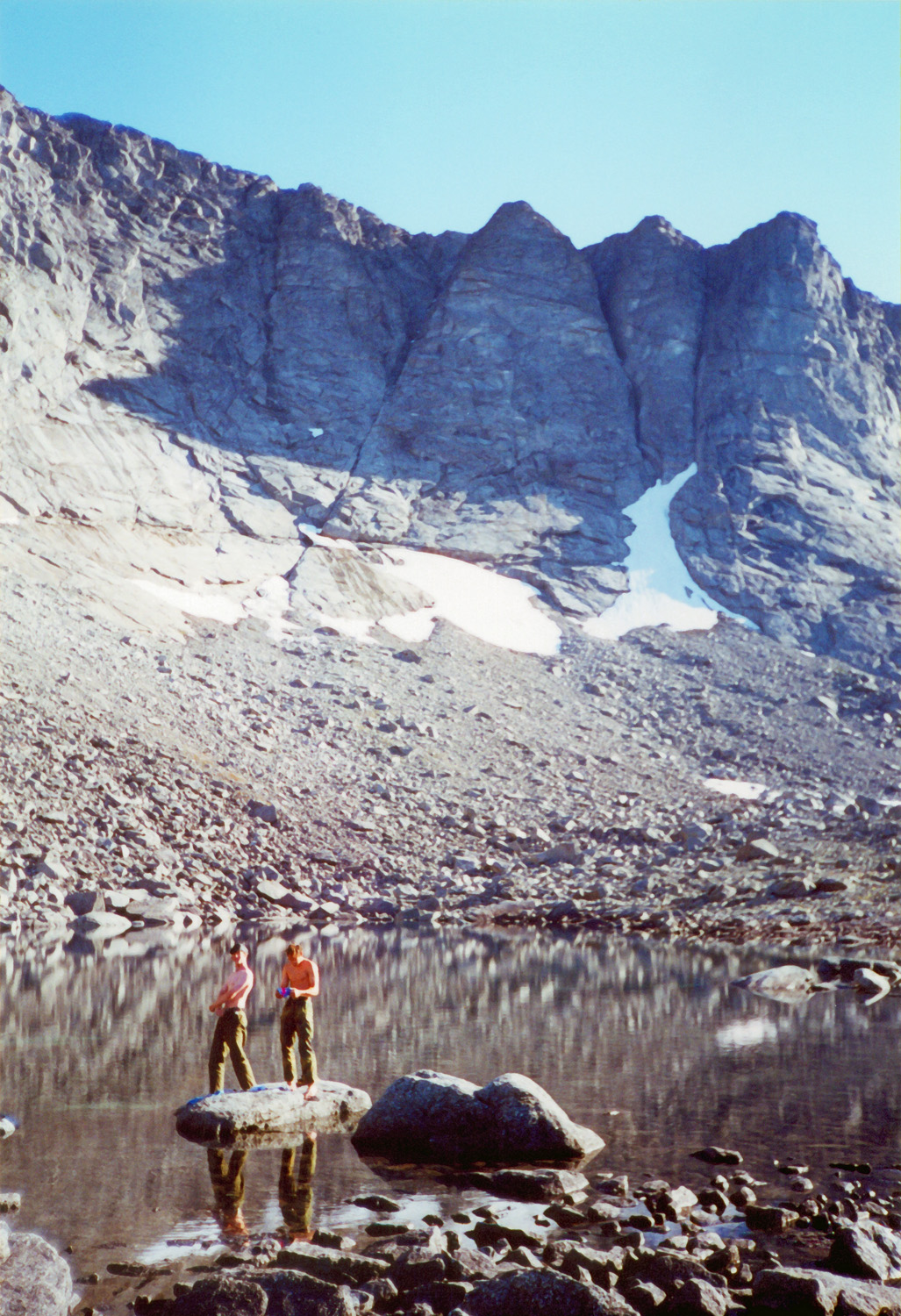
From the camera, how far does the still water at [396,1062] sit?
348 inches

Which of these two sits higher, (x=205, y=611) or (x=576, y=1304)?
(x=205, y=611)

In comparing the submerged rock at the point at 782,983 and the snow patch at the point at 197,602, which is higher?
the snow patch at the point at 197,602

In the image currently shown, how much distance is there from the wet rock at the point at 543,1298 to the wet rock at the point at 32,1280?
102 inches

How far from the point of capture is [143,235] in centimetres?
7688

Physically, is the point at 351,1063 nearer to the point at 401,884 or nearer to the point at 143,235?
the point at 401,884

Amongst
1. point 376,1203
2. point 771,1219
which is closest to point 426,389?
point 376,1203

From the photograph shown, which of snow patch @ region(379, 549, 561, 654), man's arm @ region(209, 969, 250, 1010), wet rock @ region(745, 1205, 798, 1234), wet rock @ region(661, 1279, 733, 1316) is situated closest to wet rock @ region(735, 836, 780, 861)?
man's arm @ region(209, 969, 250, 1010)

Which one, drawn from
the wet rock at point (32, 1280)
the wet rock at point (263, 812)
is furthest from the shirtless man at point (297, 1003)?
the wet rock at point (263, 812)

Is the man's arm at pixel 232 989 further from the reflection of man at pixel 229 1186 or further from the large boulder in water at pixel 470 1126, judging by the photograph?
the large boulder in water at pixel 470 1126

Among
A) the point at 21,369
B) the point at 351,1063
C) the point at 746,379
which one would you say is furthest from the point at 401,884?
the point at 746,379

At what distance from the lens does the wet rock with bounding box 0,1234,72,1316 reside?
247 inches

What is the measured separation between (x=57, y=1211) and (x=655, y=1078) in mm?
7557

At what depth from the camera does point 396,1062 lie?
1383cm

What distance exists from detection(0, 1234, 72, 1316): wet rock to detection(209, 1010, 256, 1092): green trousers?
465 cm
